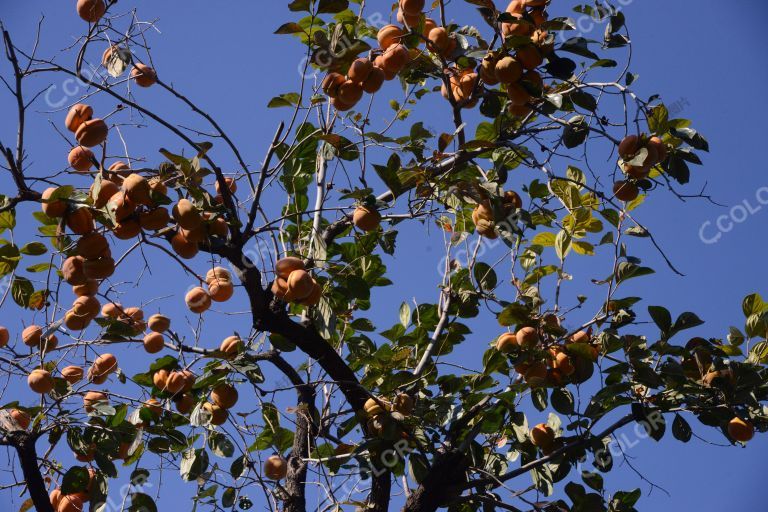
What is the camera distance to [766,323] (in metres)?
2.51

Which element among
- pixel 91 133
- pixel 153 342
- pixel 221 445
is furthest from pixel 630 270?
pixel 91 133

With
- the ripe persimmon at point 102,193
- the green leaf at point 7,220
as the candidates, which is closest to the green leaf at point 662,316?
the ripe persimmon at point 102,193

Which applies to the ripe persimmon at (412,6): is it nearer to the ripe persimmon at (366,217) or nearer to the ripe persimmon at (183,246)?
the ripe persimmon at (366,217)

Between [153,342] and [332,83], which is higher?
[332,83]

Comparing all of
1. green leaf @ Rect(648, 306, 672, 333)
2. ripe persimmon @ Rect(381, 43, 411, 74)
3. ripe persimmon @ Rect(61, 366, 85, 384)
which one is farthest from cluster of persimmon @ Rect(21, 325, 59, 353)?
green leaf @ Rect(648, 306, 672, 333)

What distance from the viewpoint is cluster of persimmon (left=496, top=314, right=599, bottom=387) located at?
232 centimetres

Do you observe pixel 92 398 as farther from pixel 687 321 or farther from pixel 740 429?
pixel 740 429

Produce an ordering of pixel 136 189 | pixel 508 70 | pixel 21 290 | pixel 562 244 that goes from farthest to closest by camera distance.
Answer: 1. pixel 562 244
2. pixel 21 290
3. pixel 508 70
4. pixel 136 189

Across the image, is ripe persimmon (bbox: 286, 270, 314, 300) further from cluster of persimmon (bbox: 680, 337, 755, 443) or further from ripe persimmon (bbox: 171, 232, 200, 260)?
cluster of persimmon (bbox: 680, 337, 755, 443)

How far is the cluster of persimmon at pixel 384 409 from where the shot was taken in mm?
2285

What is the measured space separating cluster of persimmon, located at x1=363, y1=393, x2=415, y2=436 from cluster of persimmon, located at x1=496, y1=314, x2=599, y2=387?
0.34 metres

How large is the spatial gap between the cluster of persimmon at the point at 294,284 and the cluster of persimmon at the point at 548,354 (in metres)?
0.63

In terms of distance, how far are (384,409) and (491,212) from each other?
679 mm

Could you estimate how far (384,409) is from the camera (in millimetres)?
2348
